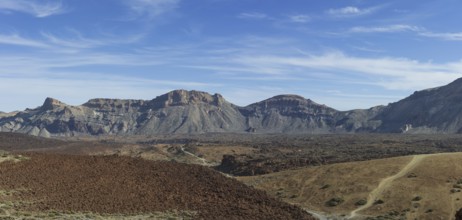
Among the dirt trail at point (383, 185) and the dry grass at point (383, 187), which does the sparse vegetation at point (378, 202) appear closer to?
the dry grass at point (383, 187)

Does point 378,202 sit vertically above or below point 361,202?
above

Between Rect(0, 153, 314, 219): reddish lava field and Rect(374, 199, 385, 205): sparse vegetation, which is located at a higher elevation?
Rect(0, 153, 314, 219): reddish lava field

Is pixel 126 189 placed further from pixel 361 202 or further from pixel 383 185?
pixel 383 185

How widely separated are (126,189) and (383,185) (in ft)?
134

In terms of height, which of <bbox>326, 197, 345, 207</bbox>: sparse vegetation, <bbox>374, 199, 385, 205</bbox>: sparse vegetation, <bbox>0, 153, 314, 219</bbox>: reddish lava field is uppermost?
<bbox>0, 153, 314, 219</bbox>: reddish lava field

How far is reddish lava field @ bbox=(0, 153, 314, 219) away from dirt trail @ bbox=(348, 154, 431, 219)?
17.7m

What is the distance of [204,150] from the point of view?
191625 millimetres

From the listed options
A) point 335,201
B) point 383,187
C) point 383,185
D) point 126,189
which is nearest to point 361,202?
point 335,201

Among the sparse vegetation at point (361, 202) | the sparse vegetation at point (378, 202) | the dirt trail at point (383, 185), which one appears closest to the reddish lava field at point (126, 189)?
the dirt trail at point (383, 185)

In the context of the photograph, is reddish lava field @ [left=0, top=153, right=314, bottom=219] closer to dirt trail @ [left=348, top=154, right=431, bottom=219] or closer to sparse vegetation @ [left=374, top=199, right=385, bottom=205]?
dirt trail @ [left=348, top=154, right=431, bottom=219]

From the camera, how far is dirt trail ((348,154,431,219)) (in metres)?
61.9

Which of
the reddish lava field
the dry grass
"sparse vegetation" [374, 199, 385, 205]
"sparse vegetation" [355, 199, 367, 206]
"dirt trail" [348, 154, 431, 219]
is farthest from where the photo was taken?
"sparse vegetation" [355, 199, 367, 206]

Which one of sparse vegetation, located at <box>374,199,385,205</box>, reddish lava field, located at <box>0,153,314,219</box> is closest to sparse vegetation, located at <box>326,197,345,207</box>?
sparse vegetation, located at <box>374,199,385,205</box>

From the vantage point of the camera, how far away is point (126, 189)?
4578 cm
